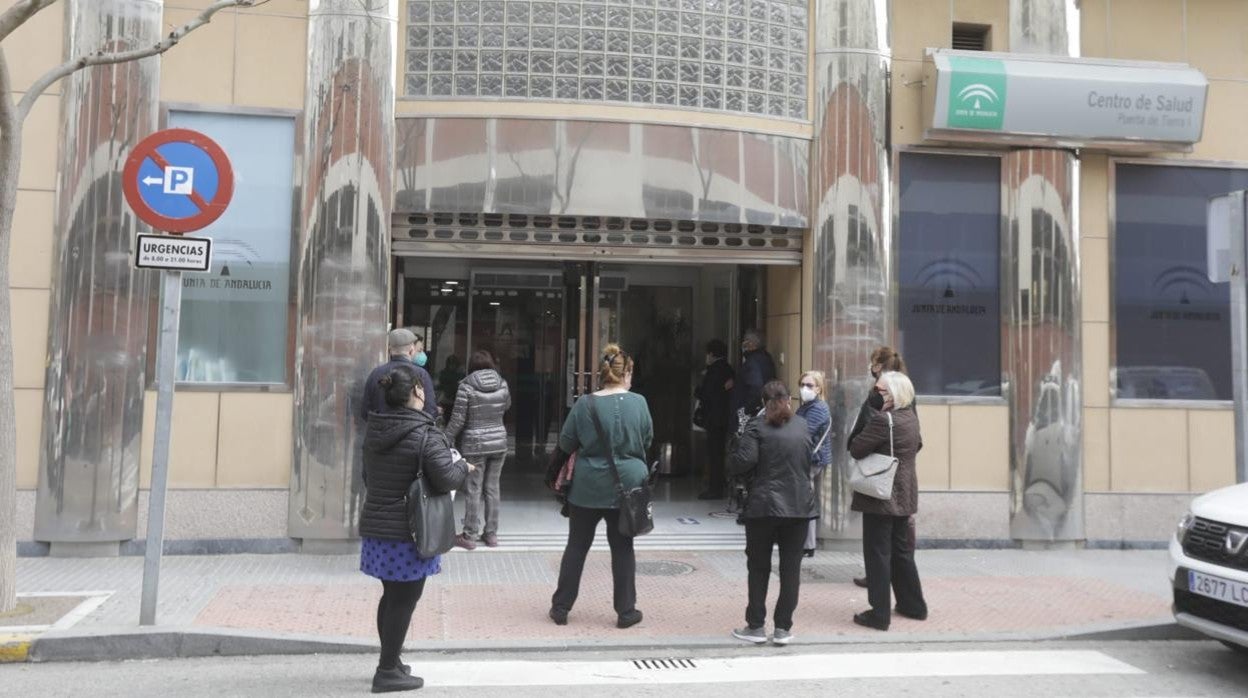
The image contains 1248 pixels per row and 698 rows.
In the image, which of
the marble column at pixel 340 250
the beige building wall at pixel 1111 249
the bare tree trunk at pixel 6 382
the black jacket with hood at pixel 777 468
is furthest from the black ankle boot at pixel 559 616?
the beige building wall at pixel 1111 249

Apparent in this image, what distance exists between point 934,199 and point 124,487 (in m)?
8.08

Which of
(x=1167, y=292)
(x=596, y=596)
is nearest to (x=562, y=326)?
(x=596, y=596)

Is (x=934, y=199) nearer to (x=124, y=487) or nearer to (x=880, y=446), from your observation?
(x=880, y=446)

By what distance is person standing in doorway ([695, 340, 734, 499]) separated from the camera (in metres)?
11.2

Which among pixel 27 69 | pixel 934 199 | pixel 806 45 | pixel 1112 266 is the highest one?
pixel 806 45

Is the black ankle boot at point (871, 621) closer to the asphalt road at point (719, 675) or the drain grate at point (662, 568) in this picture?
the asphalt road at point (719, 675)

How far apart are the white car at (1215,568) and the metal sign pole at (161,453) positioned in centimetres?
641

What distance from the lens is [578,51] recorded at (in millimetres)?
8961

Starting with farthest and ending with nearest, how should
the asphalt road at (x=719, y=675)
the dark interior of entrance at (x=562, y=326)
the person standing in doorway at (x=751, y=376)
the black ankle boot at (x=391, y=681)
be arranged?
the dark interior of entrance at (x=562, y=326), the person standing in doorway at (x=751, y=376), the asphalt road at (x=719, y=675), the black ankle boot at (x=391, y=681)

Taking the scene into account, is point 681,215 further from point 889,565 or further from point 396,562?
point 396,562

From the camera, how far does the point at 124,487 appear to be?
8250 mm

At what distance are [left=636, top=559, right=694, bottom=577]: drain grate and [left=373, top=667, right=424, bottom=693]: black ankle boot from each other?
10.4ft

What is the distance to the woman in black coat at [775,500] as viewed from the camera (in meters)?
6.18

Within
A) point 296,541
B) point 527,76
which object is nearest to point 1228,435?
point 527,76
